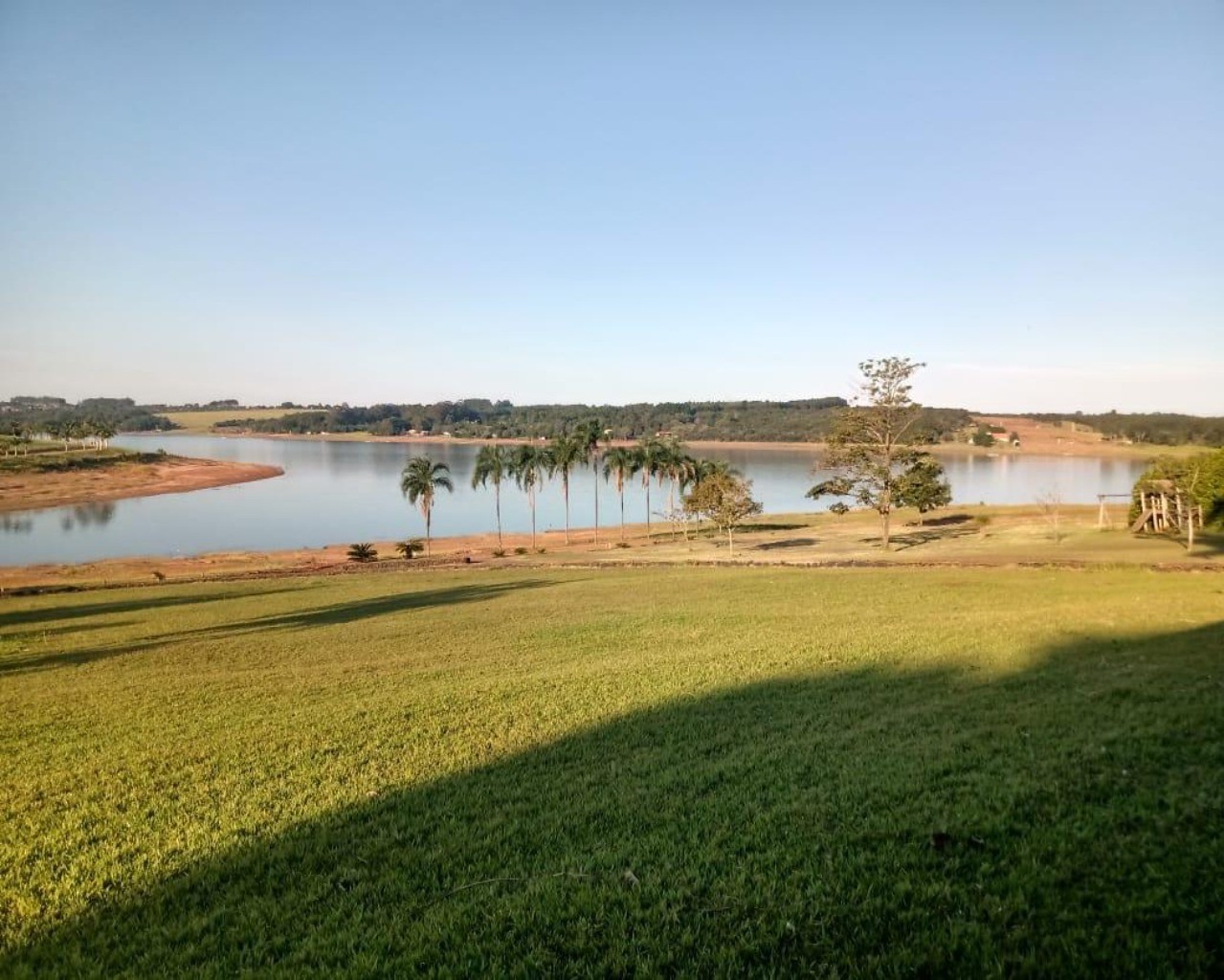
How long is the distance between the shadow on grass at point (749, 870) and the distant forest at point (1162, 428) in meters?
127

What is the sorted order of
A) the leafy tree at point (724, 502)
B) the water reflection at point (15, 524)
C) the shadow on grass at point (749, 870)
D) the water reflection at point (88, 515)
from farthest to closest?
the water reflection at point (88, 515)
the water reflection at point (15, 524)
the leafy tree at point (724, 502)
the shadow on grass at point (749, 870)

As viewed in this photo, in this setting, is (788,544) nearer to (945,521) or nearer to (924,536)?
(924,536)

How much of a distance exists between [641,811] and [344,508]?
89.4 m

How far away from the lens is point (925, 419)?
630ft

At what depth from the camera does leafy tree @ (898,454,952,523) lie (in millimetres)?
41500

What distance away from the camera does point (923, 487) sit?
49.2m

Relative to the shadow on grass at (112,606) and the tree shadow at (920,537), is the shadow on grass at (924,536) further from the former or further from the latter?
the shadow on grass at (112,606)

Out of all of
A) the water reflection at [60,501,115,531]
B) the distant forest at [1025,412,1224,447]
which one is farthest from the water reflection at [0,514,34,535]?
the distant forest at [1025,412,1224,447]

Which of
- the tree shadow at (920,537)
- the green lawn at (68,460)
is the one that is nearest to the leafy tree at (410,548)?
the tree shadow at (920,537)

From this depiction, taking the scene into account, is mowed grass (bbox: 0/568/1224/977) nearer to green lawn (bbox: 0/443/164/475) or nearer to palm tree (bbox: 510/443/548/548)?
palm tree (bbox: 510/443/548/548)

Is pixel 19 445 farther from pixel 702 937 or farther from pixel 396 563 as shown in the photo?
pixel 702 937

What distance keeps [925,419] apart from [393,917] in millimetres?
204772

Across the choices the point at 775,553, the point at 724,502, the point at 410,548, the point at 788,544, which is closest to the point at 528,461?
the point at 410,548

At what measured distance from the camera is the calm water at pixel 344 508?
66625 mm
